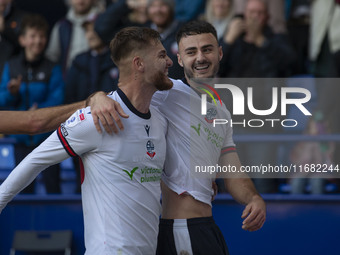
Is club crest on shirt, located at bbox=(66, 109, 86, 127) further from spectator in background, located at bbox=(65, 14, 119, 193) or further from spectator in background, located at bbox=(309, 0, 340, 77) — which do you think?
spectator in background, located at bbox=(309, 0, 340, 77)

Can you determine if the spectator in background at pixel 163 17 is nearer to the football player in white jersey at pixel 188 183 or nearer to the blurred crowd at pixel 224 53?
the blurred crowd at pixel 224 53

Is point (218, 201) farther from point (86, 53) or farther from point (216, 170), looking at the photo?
point (86, 53)

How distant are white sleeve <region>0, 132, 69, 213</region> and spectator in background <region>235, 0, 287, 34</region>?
12.8ft

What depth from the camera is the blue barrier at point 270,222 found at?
5582 mm

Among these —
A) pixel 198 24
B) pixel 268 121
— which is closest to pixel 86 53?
pixel 268 121

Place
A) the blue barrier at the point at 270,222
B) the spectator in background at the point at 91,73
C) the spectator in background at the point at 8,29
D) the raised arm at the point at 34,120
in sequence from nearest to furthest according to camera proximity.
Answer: the raised arm at the point at 34,120, the blue barrier at the point at 270,222, the spectator in background at the point at 91,73, the spectator in background at the point at 8,29

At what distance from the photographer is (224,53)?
6.22 metres

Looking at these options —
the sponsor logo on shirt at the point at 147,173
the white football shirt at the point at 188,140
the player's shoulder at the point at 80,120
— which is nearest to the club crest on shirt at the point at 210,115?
the white football shirt at the point at 188,140

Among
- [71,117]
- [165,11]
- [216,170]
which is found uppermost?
[165,11]

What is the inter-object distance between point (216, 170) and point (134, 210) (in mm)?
715

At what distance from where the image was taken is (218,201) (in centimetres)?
566

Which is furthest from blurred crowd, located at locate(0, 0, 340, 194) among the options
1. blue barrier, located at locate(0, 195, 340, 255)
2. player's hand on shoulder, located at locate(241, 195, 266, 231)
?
player's hand on shoulder, located at locate(241, 195, 266, 231)

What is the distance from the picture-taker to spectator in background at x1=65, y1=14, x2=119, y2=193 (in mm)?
6672

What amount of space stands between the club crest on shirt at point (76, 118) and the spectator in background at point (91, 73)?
3160mm
